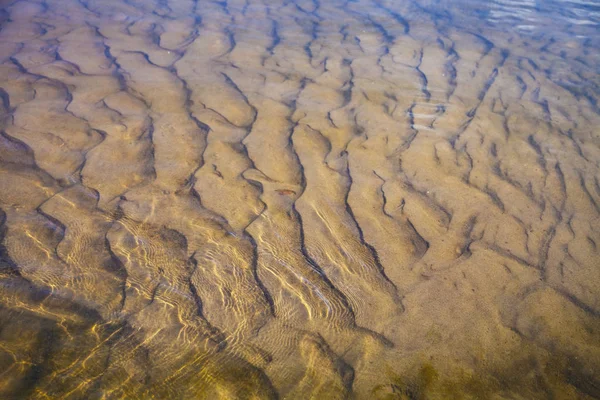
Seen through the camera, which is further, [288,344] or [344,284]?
[344,284]

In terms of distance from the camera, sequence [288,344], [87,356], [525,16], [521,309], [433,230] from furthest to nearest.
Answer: [525,16], [433,230], [521,309], [288,344], [87,356]

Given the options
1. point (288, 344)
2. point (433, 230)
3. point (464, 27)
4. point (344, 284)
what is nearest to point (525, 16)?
point (464, 27)

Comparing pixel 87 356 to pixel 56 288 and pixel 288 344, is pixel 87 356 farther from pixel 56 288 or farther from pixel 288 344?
pixel 288 344

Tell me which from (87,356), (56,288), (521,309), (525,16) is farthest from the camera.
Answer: (525,16)

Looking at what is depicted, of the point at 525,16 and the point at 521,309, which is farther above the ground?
the point at 525,16

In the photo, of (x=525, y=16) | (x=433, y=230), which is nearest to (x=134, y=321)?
(x=433, y=230)

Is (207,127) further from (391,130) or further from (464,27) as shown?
(464,27)
